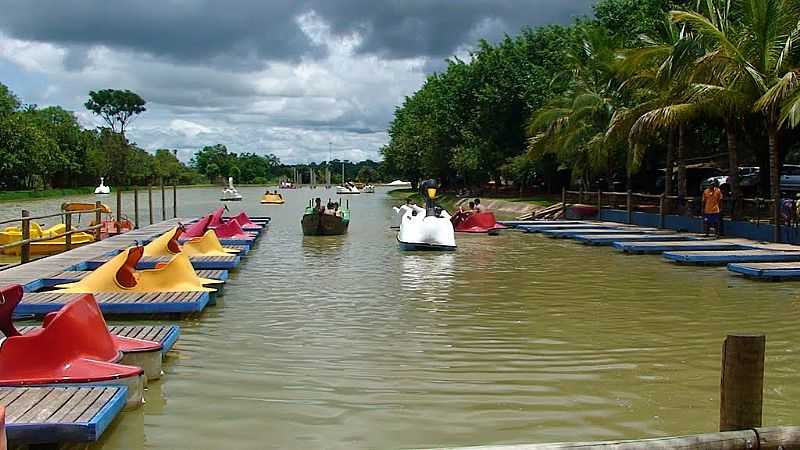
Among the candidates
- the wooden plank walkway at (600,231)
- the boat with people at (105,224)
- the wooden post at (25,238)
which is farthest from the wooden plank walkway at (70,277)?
the wooden plank walkway at (600,231)

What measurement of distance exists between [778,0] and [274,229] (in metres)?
21.6

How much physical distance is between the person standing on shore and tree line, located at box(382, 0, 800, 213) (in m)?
1.11

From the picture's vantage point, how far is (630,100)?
105ft

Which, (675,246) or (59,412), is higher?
(675,246)

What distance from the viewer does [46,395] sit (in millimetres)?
6371

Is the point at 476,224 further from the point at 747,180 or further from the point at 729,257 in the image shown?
the point at 747,180

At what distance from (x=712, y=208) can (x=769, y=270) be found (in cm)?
730

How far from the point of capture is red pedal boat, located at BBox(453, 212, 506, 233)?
94.9 feet

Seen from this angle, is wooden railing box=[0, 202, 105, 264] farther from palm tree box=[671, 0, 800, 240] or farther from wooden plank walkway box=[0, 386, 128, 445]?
palm tree box=[671, 0, 800, 240]

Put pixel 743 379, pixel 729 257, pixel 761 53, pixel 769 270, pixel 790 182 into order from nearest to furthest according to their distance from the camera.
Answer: pixel 743 379 < pixel 769 270 < pixel 729 257 < pixel 761 53 < pixel 790 182

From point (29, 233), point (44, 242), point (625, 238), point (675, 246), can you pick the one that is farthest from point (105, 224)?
point (675, 246)

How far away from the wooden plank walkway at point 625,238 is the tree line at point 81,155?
3081 cm

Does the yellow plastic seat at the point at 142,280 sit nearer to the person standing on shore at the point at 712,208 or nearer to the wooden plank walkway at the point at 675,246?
the wooden plank walkway at the point at 675,246

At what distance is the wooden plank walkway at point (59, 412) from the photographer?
5652mm
